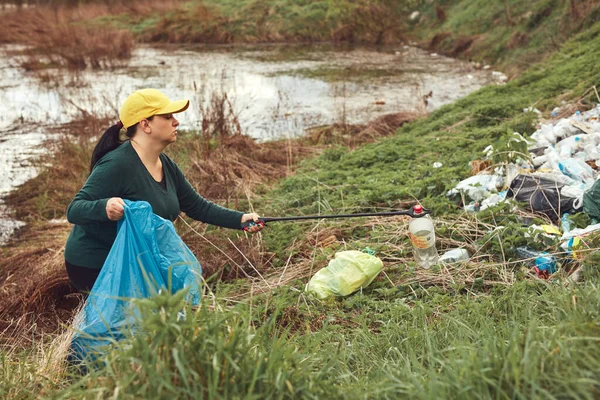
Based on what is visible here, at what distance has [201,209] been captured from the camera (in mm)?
3561

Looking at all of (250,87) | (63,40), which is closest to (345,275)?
(250,87)

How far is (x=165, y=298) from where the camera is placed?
1.77 meters

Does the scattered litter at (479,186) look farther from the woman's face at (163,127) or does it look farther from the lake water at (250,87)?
the lake water at (250,87)

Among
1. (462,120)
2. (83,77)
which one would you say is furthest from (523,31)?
(83,77)

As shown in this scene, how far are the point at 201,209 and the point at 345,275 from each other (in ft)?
3.15

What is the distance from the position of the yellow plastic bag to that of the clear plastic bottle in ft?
0.89

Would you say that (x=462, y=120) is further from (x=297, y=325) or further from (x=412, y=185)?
(x=297, y=325)

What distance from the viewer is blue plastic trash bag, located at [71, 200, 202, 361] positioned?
2.55 m

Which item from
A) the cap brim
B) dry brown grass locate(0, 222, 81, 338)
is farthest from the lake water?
the cap brim

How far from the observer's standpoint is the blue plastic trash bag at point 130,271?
2.55 meters

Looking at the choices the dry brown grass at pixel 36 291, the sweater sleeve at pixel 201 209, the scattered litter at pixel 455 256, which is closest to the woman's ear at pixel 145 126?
the sweater sleeve at pixel 201 209

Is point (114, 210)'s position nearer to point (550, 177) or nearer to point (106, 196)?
point (106, 196)

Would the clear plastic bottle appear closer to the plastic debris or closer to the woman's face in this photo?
the plastic debris

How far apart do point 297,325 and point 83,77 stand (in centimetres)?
1171
